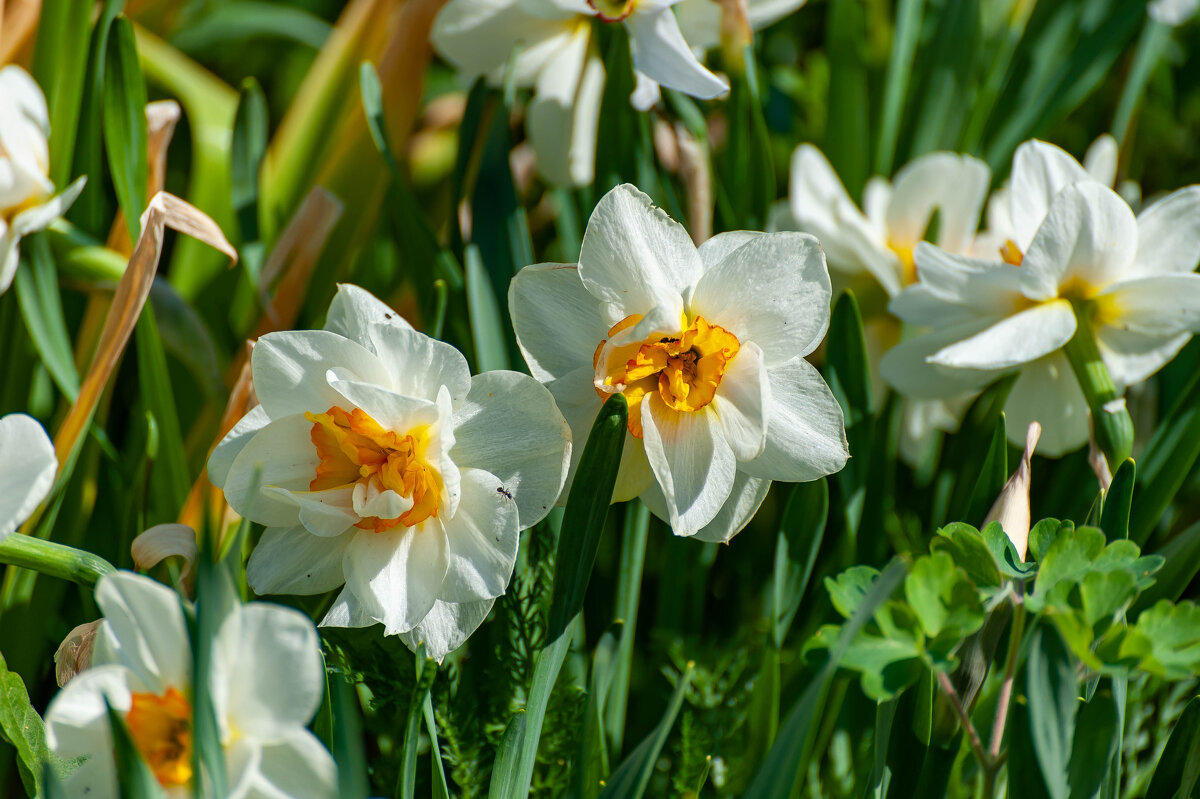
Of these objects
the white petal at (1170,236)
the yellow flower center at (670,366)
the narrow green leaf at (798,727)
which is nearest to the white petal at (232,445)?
the yellow flower center at (670,366)

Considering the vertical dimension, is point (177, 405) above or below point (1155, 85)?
below

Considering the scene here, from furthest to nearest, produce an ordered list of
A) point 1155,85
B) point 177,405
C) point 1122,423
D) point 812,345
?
point 1155,85
point 177,405
point 1122,423
point 812,345

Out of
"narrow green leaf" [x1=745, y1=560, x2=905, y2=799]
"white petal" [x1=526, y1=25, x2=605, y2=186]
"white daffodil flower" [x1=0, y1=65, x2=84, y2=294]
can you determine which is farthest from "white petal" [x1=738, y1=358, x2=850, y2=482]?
"white daffodil flower" [x1=0, y1=65, x2=84, y2=294]

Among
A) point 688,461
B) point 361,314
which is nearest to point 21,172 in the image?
point 361,314

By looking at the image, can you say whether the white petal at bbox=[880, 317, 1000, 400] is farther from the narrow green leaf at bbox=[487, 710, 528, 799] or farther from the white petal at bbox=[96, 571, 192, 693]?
the white petal at bbox=[96, 571, 192, 693]

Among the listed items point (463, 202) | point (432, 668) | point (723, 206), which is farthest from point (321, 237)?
point (432, 668)

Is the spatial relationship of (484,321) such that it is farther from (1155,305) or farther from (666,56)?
(1155,305)

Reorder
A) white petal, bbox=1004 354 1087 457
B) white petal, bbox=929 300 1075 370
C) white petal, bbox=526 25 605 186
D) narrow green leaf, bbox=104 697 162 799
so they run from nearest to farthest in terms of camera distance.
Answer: narrow green leaf, bbox=104 697 162 799 → white petal, bbox=929 300 1075 370 → white petal, bbox=1004 354 1087 457 → white petal, bbox=526 25 605 186

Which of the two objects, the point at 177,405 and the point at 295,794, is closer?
the point at 295,794

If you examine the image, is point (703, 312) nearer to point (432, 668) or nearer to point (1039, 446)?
point (432, 668)
